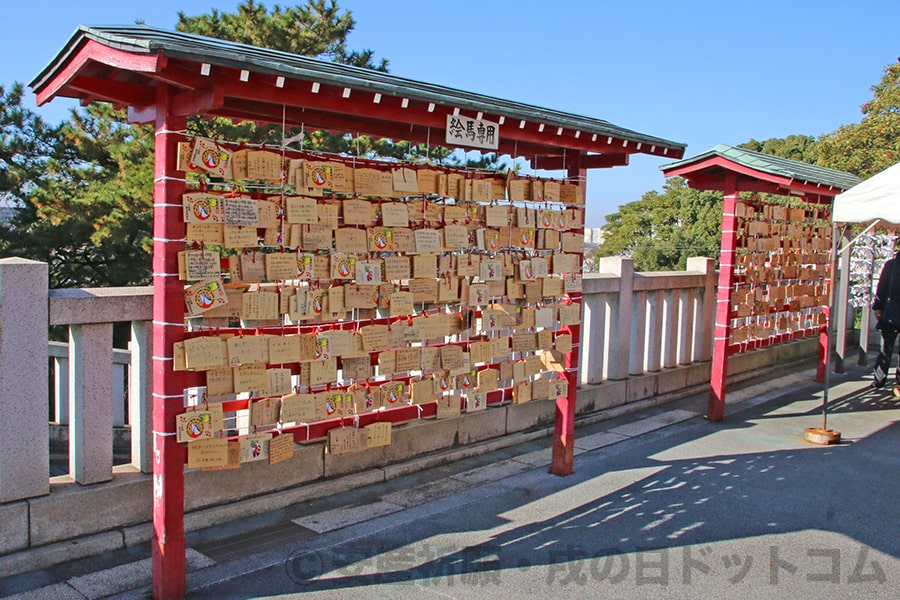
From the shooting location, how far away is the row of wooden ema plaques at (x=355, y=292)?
4.09 m

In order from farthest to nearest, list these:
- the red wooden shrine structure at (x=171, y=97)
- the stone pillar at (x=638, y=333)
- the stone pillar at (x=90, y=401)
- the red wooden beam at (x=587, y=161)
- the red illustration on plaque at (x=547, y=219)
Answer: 1. the stone pillar at (x=638, y=333)
2. the red wooden beam at (x=587, y=161)
3. the red illustration on plaque at (x=547, y=219)
4. the stone pillar at (x=90, y=401)
5. the red wooden shrine structure at (x=171, y=97)

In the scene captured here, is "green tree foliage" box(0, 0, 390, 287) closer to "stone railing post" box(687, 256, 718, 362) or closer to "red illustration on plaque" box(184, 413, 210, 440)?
"stone railing post" box(687, 256, 718, 362)

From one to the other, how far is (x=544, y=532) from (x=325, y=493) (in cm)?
165

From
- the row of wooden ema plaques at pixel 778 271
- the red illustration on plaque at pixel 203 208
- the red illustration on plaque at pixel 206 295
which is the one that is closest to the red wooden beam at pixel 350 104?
the red illustration on plaque at pixel 203 208

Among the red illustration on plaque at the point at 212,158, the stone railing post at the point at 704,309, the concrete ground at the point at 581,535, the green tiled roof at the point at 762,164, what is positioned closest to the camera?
the red illustration on plaque at the point at 212,158

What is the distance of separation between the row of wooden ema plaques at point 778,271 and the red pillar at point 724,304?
0.41 feet

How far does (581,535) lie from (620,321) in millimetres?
3761

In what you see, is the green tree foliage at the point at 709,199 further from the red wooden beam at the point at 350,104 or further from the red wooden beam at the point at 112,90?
the red wooden beam at the point at 112,90

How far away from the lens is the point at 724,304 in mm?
8117

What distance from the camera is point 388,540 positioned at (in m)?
4.72

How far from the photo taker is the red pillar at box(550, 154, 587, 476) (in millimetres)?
6109

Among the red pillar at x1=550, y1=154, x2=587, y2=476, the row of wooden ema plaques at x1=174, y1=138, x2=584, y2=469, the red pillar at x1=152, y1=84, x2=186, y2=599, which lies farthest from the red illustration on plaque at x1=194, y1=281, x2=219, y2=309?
the red pillar at x1=550, y1=154, x2=587, y2=476

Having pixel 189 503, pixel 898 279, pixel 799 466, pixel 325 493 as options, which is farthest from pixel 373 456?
pixel 898 279

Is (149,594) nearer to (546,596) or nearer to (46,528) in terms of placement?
(46,528)
